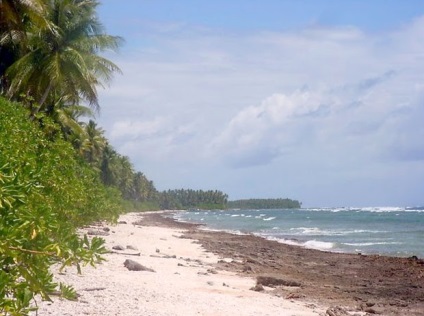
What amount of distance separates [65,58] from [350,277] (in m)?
12.3

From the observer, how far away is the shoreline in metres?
12.7

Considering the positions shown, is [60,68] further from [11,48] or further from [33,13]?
[33,13]

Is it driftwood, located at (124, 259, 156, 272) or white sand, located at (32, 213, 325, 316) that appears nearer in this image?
white sand, located at (32, 213, 325, 316)

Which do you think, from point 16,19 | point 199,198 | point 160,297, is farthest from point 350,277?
point 199,198

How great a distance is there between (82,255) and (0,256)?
0.53 meters

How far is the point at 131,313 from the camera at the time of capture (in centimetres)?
784

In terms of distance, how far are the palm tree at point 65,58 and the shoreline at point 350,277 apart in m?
8.72

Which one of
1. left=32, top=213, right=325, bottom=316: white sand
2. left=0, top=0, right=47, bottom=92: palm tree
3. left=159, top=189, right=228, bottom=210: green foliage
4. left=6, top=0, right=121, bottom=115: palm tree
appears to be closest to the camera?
left=32, top=213, right=325, bottom=316: white sand

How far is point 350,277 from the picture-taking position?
18.3m

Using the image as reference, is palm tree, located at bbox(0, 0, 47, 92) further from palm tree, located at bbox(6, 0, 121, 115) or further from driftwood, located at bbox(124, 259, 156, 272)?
driftwood, located at bbox(124, 259, 156, 272)

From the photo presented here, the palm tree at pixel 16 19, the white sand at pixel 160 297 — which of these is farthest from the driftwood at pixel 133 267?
the palm tree at pixel 16 19

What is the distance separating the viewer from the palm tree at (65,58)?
68.9ft

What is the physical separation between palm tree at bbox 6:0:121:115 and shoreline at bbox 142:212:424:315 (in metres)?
8.72

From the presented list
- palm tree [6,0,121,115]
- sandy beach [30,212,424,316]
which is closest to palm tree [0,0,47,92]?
palm tree [6,0,121,115]
